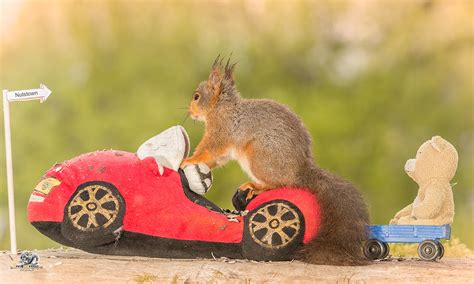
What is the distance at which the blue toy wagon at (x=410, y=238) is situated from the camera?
7.28 feet

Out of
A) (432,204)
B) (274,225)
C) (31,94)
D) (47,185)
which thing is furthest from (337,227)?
(31,94)

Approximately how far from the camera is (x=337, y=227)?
7.13 ft

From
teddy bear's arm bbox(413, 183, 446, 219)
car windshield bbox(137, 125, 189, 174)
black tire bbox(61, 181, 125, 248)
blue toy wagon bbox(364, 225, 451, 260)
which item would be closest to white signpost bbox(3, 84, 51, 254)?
black tire bbox(61, 181, 125, 248)

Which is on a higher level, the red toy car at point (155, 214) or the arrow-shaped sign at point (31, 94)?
the arrow-shaped sign at point (31, 94)

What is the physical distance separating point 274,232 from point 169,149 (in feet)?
1.41

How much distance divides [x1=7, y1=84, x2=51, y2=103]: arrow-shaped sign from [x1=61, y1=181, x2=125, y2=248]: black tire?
34cm

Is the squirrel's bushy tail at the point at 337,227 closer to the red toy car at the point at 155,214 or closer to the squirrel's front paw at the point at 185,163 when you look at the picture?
the red toy car at the point at 155,214

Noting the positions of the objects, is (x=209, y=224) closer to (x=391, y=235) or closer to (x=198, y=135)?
(x=391, y=235)

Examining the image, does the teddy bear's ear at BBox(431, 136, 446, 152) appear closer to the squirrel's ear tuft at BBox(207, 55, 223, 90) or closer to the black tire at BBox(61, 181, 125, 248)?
the squirrel's ear tuft at BBox(207, 55, 223, 90)

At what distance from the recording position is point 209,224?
7.30 ft

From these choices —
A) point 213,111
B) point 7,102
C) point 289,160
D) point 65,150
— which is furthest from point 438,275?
point 65,150

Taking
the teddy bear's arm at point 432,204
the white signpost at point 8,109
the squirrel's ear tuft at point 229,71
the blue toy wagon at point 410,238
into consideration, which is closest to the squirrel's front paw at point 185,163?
the squirrel's ear tuft at point 229,71

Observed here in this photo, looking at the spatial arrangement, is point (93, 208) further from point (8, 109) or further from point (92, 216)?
point (8, 109)

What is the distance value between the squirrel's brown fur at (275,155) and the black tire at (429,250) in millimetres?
190
